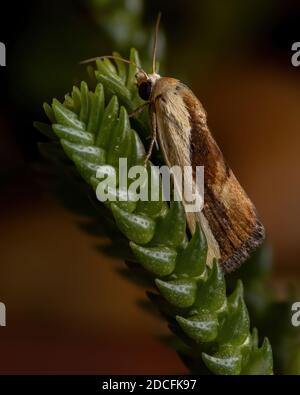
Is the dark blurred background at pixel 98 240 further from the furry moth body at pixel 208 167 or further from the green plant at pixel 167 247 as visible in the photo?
the green plant at pixel 167 247

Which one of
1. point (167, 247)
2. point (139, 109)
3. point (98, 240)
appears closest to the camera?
point (167, 247)

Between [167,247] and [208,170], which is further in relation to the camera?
[208,170]

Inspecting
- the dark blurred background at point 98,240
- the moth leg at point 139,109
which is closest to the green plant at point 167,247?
the moth leg at point 139,109

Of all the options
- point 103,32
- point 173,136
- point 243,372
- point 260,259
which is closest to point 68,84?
point 103,32

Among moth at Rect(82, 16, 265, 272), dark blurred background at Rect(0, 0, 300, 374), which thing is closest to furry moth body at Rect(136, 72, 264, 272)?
moth at Rect(82, 16, 265, 272)

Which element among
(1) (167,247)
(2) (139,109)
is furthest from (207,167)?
(1) (167,247)

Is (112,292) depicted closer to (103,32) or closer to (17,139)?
(17,139)

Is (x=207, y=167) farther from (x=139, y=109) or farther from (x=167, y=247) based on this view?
(x=167, y=247)
